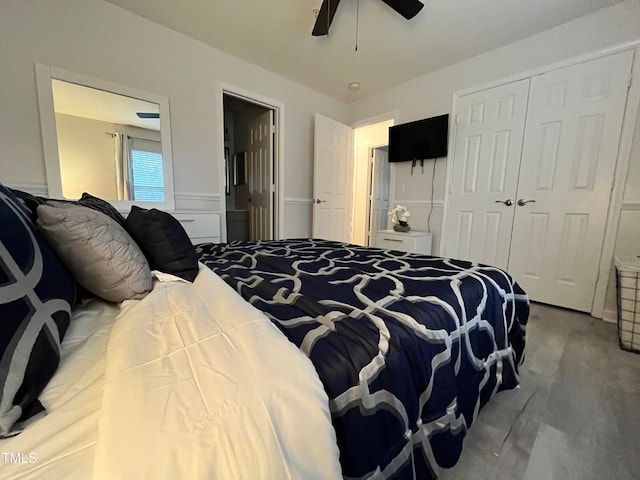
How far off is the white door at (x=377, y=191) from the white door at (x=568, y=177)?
268 cm

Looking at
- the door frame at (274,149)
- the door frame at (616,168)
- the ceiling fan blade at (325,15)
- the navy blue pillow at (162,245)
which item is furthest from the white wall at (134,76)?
the door frame at (616,168)

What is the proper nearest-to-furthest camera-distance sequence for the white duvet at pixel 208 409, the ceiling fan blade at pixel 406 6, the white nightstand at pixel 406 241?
the white duvet at pixel 208 409 < the ceiling fan blade at pixel 406 6 < the white nightstand at pixel 406 241

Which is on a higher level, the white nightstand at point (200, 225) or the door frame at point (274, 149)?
the door frame at point (274, 149)

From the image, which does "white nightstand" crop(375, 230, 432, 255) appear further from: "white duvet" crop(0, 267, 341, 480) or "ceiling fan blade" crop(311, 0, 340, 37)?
"white duvet" crop(0, 267, 341, 480)

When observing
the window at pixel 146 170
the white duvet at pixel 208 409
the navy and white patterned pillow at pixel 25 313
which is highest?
the window at pixel 146 170

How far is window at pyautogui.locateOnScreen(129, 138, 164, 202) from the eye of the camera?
2.35 meters

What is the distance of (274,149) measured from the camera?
3.40 metres

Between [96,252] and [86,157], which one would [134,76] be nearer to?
[86,157]

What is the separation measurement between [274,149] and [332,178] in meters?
0.91

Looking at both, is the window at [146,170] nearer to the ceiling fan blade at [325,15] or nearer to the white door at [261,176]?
the white door at [261,176]

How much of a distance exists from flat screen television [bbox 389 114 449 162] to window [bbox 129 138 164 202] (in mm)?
2763

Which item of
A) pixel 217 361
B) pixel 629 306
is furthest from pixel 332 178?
pixel 217 361

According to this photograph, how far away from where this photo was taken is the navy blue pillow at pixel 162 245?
1.06 m

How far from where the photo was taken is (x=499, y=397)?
1276 millimetres
